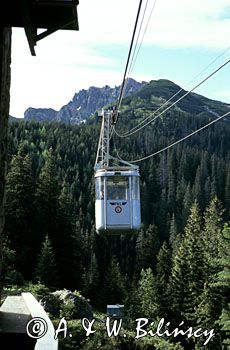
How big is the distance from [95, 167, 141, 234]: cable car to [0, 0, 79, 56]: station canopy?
1099 centimetres

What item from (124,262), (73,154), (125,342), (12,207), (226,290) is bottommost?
(124,262)

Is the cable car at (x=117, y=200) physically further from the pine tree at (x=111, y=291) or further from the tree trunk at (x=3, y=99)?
the pine tree at (x=111, y=291)

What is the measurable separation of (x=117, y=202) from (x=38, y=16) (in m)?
11.6

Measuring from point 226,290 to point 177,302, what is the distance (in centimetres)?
985

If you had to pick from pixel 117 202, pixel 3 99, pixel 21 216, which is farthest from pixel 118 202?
pixel 21 216

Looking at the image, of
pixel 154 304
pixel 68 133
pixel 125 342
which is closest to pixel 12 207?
pixel 154 304

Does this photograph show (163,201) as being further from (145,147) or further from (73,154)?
(145,147)

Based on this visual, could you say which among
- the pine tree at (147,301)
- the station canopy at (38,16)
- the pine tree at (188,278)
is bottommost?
the pine tree at (147,301)

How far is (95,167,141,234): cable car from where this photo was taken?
16297 mm

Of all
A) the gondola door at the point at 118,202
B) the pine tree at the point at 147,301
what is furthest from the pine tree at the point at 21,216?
the gondola door at the point at 118,202

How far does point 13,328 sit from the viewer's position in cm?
376

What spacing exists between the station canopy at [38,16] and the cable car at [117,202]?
11.0 meters

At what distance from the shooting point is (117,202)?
54.4 ft

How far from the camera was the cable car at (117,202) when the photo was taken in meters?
16.3
